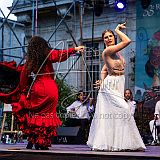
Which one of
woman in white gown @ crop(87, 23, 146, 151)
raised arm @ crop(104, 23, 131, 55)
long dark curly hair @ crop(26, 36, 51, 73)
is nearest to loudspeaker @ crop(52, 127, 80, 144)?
woman in white gown @ crop(87, 23, 146, 151)

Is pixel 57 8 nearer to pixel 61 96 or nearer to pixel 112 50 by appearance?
pixel 61 96

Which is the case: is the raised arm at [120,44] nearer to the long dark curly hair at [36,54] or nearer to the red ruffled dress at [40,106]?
the red ruffled dress at [40,106]

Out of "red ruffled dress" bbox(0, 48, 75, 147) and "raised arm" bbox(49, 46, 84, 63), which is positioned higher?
"raised arm" bbox(49, 46, 84, 63)

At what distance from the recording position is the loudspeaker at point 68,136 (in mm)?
9172

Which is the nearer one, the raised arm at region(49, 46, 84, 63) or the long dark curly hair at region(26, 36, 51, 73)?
the raised arm at region(49, 46, 84, 63)

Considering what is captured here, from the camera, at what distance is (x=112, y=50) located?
611 cm

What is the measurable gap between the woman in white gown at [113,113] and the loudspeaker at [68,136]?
111 inches

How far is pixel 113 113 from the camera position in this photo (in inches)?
241

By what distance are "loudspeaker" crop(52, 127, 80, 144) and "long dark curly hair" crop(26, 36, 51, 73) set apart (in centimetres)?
315

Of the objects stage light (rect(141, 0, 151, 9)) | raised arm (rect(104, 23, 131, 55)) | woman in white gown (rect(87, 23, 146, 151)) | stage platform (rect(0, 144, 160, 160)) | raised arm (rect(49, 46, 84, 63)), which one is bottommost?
stage platform (rect(0, 144, 160, 160))

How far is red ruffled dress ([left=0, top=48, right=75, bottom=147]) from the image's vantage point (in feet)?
20.4

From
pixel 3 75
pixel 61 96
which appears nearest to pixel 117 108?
pixel 3 75

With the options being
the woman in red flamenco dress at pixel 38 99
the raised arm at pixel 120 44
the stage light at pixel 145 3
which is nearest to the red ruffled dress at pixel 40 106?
the woman in red flamenco dress at pixel 38 99

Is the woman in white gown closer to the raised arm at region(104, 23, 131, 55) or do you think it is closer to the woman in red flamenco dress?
the raised arm at region(104, 23, 131, 55)
